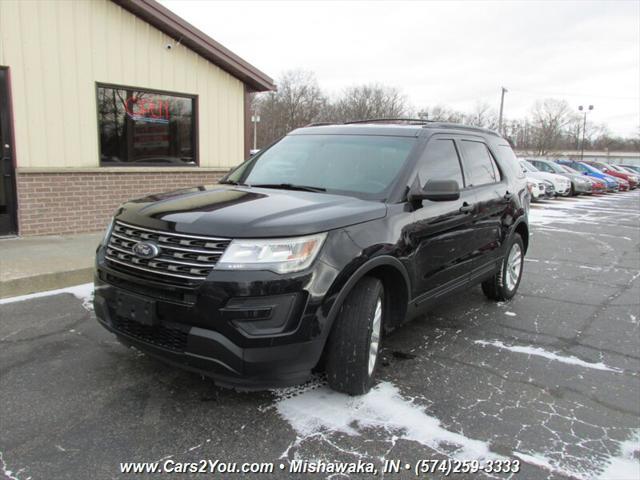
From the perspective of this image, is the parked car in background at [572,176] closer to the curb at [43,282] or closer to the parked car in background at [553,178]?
the parked car in background at [553,178]

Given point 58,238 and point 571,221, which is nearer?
point 58,238

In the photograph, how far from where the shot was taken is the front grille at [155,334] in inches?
110

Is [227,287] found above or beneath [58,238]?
above

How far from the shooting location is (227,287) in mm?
2652

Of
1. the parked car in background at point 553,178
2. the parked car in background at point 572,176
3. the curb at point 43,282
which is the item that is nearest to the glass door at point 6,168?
the curb at point 43,282

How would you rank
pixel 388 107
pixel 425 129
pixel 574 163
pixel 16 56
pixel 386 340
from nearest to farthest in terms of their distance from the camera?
pixel 425 129, pixel 386 340, pixel 16 56, pixel 574 163, pixel 388 107

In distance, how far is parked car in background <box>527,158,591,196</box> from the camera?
23359 mm

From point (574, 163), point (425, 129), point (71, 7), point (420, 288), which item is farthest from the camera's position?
point (574, 163)

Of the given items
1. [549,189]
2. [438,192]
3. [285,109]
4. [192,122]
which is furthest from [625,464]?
[285,109]

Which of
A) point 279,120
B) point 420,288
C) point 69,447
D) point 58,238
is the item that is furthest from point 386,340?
point 279,120

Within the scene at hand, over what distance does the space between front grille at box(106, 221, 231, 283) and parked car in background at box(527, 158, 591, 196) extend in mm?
23568

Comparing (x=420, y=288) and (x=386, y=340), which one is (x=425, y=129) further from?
(x=386, y=340)

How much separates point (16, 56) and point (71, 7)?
1.20 m

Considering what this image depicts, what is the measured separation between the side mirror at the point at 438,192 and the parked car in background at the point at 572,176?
22066 mm
